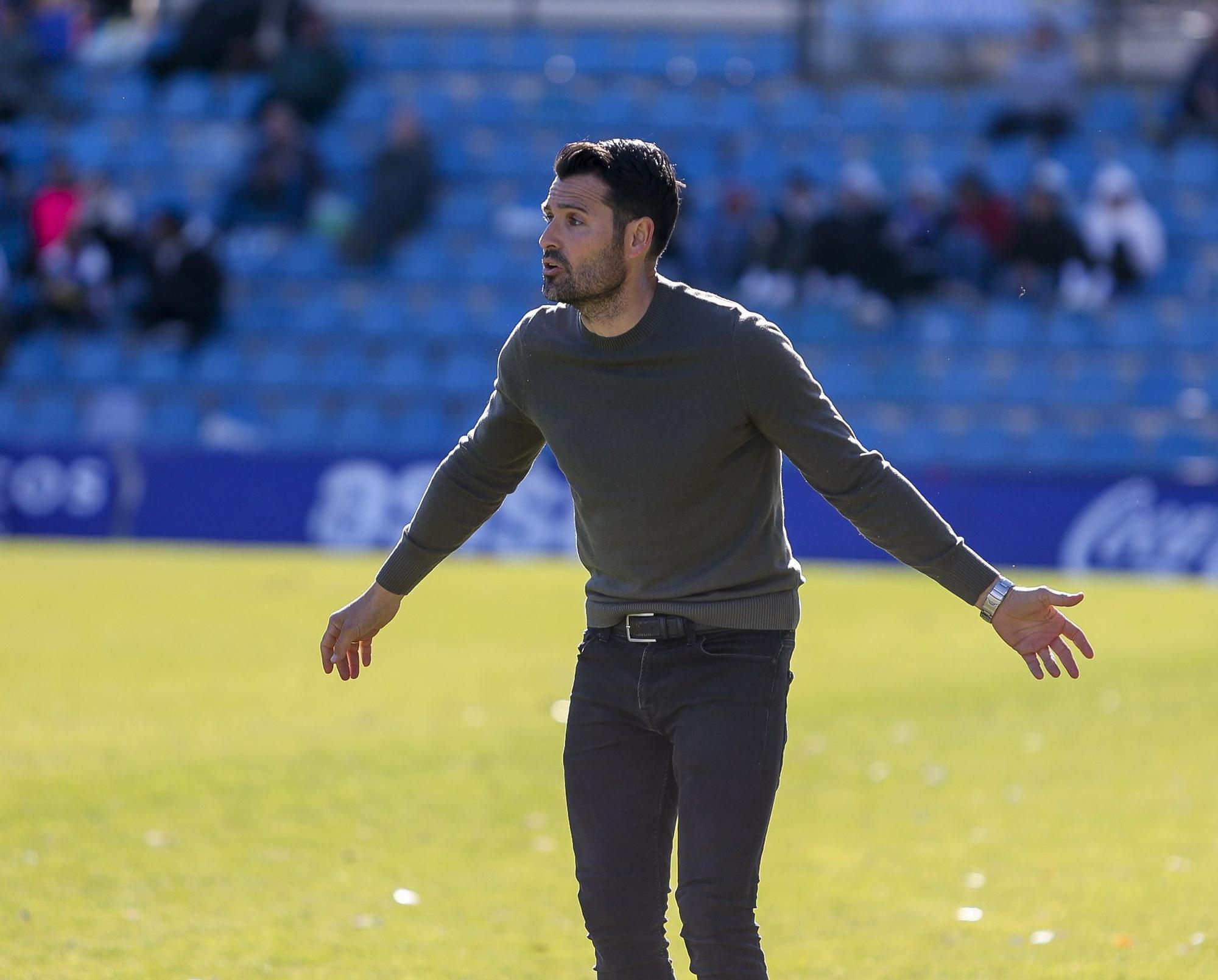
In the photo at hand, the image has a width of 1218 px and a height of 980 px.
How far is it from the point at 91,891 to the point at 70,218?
17.5 m

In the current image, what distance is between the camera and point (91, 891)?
20.5 feet

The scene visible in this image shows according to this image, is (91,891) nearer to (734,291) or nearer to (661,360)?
(661,360)

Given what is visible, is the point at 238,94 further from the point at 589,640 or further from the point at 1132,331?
the point at 589,640

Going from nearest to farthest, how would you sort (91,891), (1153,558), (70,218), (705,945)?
(705,945), (91,891), (1153,558), (70,218)

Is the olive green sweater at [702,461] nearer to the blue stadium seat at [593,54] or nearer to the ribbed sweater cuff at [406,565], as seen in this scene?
the ribbed sweater cuff at [406,565]

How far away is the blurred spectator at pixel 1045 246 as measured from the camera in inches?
791

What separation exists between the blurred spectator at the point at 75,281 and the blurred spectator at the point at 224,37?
3277 millimetres

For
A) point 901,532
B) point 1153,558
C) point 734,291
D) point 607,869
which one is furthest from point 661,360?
point 734,291

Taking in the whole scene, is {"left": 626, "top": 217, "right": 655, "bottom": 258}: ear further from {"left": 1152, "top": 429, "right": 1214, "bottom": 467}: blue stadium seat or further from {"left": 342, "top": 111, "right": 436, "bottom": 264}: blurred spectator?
{"left": 342, "top": 111, "right": 436, "bottom": 264}: blurred spectator

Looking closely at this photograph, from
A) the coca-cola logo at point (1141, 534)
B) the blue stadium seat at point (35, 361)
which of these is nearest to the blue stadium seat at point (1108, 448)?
the coca-cola logo at point (1141, 534)

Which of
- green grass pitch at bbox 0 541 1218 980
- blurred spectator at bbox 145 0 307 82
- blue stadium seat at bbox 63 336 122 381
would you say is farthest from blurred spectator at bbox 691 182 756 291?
green grass pitch at bbox 0 541 1218 980

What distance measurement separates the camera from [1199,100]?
2202 cm

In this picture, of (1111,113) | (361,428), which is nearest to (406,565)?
(361,428)

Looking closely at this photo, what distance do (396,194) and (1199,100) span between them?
9.69 m
